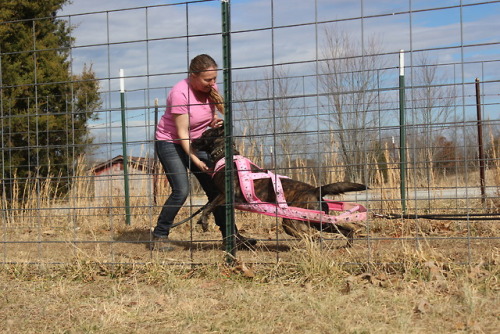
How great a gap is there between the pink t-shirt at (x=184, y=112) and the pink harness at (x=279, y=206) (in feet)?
1.49

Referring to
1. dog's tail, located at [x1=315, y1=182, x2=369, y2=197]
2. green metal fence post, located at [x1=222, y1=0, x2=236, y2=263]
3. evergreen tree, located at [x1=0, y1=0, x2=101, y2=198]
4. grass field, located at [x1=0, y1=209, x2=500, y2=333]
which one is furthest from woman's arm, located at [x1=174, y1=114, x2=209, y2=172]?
evergreen tree, located at [x1=0, y1=0, x2=101, y2=198]

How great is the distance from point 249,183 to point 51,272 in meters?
1.97

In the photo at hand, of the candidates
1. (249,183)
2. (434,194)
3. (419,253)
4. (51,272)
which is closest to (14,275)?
(51,272)

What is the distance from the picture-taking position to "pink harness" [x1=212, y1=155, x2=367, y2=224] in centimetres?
482

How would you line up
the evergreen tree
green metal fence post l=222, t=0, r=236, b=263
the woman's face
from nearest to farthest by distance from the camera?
green metal fence post l=222, t=0, r=236, b=263
the woman's face
the evergreen tree

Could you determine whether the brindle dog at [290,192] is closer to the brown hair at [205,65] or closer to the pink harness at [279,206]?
the pink harness at [279,206]

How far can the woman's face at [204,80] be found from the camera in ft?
16.5

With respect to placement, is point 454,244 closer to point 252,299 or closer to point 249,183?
point 249,183

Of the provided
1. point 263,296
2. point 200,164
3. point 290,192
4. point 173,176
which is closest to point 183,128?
point 200,164

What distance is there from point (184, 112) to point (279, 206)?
1225 mm

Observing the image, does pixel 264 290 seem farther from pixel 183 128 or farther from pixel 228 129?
pixel 183 128

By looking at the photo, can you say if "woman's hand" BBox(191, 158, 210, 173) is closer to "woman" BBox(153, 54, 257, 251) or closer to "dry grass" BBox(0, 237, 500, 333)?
"woman" BBox(153, 54, 257, 251)

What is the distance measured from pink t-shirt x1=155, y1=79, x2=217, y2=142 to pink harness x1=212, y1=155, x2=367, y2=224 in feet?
1.49

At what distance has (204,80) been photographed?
5.05 meters
